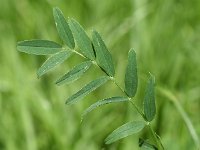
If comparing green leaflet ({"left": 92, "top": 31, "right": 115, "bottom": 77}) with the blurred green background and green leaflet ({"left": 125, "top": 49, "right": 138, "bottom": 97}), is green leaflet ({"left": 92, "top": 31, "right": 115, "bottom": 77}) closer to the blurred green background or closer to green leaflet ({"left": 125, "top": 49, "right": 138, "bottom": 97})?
green leaflet ({"left": 125, "top": 49, "right": 138, "bottom": 97})

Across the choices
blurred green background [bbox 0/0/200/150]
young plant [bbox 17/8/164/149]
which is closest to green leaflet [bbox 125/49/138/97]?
young plant [bbox 17/8/164/149]

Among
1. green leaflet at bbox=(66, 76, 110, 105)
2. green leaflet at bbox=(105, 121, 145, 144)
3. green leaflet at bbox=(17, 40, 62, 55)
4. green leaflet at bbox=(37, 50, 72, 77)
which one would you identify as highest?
green leaflet at bbox=(17, 40, 62, 55)

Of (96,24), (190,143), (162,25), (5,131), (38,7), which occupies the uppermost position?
(38,7)

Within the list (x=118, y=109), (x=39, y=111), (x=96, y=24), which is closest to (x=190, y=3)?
(x=96, y=24)

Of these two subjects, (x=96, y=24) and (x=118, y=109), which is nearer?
(x=118, y=109)

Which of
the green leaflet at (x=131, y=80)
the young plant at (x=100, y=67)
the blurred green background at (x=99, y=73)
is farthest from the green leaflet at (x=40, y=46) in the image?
the blurred green background at (x=99, y=73)

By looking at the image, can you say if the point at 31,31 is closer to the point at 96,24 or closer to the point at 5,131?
the point at 96,24

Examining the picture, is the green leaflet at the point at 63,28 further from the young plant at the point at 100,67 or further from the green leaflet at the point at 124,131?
the green leaflet at the point at 124,131
